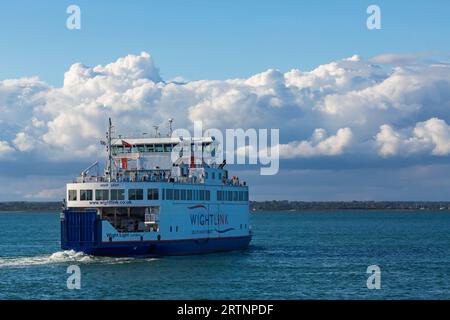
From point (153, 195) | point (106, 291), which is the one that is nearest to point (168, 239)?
point (153, 195)

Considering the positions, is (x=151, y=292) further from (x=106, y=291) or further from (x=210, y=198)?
(x=210, y=198)

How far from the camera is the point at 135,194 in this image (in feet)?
213

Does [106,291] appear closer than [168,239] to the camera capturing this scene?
Yes

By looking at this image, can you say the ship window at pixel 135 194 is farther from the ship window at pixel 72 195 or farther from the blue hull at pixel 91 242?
the ship window at pixel 72 195

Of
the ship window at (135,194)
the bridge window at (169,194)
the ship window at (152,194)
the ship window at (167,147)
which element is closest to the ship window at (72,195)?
the ship window at (135,194)

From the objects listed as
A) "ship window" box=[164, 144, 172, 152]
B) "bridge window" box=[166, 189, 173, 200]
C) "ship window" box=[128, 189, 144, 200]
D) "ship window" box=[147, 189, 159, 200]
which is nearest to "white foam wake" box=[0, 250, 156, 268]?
"ship window" box=[128, 189, 144, 200]

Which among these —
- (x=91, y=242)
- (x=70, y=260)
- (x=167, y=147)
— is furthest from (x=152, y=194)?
(x=167, y=147)

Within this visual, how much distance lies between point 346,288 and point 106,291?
49.0 feet

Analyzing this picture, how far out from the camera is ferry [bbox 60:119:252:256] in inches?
2474

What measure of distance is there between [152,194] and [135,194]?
143 centimetres

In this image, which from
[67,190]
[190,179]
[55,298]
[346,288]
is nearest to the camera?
[55,298]

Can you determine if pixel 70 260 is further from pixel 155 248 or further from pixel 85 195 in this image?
pixel 155 248

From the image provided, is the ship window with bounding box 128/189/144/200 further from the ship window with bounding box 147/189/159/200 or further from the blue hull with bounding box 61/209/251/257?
the blue hull with bounding box 61/209/251/257

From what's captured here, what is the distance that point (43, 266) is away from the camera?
203 ft
